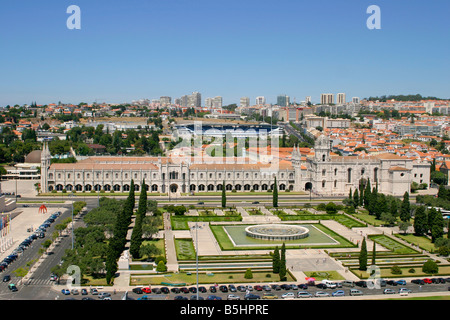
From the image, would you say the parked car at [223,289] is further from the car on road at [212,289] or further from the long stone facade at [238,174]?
the long stone facade at [238,174]

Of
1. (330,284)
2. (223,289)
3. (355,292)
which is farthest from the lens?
(330,284)

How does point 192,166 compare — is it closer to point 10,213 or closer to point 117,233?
point 10,213

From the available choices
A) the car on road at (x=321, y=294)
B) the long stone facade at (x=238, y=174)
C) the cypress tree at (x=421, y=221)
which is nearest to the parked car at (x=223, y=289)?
the car on road at (x=321, y=294)

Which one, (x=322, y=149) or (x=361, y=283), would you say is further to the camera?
(x=322, y=149)

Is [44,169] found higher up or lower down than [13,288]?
higher up

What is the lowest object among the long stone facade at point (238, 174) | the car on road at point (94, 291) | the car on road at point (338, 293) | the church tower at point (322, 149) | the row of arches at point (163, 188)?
the car on road at point (338, 293)

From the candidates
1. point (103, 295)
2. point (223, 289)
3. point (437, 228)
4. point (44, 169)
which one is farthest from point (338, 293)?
point (44, 169)

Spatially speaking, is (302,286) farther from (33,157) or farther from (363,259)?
(33,157)
